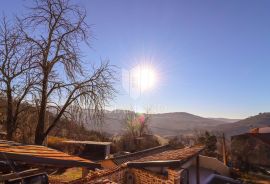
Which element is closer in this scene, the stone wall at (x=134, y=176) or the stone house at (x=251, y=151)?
the stone wall at (x=134, y=176)

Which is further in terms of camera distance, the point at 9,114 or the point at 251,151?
the point at 251,151

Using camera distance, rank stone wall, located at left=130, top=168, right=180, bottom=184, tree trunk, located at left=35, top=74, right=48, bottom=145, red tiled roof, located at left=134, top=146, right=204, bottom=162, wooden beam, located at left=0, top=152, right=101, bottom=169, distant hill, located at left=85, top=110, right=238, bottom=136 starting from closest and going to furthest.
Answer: wooden beam, located at left=0, top=152, right=101, bottom=169 < stone wall, located at left=130, top=168, right=180, bottom=184 < tree trunk, located at left=35, top=74, right=48, bottom=145 < red tiled roof, located at left=134, top=146, right=204, bottom=162 < distant hill, located at left=85, top=110, right=238, bottom=136

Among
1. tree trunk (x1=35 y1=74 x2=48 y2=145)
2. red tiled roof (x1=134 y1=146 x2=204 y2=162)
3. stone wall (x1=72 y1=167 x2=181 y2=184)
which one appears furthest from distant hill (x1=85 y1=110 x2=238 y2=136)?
tree trunk (x1=35 y1=74 x2=48 y2=145)

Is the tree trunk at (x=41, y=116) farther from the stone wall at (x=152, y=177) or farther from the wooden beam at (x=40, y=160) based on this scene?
the wooden beam at (x=40, y=160)

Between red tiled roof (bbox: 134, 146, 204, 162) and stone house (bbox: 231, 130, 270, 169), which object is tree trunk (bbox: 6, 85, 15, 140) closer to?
red tiled roof (bbox: 134, 146, 204, 162)

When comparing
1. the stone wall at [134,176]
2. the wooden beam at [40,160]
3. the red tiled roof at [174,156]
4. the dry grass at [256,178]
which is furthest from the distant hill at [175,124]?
the wooden beam at [40,160]

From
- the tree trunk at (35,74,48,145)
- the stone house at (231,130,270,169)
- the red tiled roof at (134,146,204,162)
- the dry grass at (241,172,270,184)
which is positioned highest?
the tree trunk at (35,74,48,145)

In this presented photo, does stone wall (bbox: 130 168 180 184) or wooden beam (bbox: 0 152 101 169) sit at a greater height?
wooden beam (bbox: 0 152 101 169)

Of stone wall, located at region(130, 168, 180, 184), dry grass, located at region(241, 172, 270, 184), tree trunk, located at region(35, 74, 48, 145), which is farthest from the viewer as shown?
dry grass, located at region(241, 172, 270, 184)

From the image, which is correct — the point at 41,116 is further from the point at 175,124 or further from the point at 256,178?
the point at 175,124

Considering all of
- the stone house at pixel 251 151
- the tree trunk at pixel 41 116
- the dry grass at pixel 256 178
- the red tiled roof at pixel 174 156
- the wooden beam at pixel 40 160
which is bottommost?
the dry grass at pixel 256 178

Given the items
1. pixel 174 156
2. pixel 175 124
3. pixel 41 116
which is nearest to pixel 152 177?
pixel 174 156

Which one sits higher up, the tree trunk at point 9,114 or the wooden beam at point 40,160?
the tree trunk at point 9,114

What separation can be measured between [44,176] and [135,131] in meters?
51.8
